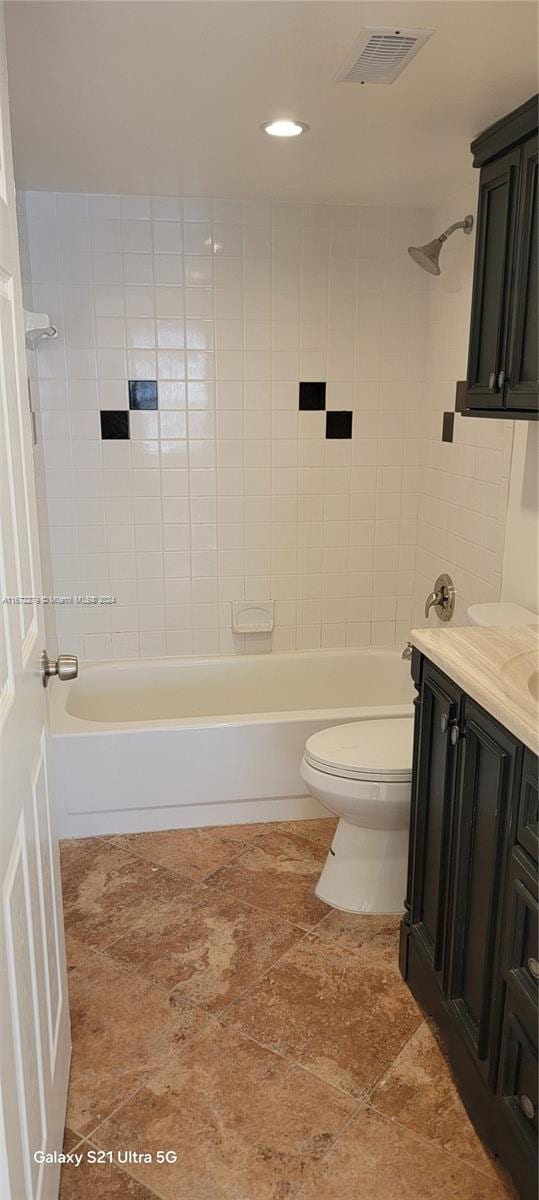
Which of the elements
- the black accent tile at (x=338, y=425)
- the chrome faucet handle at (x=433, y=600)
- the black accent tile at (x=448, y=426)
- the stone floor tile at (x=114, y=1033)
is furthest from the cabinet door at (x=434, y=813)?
the black accent tile at (x=338, y=425)

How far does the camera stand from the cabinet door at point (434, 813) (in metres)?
1.78

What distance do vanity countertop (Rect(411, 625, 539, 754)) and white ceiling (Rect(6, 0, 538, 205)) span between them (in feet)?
4.12

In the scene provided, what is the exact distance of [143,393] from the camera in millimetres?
3262

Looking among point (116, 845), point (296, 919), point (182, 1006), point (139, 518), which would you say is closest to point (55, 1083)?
point (182, 1006)

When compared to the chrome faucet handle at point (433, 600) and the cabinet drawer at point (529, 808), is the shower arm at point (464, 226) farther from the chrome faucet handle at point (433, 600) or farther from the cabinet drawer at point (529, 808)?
the cabinet drawer at point (529, 808)

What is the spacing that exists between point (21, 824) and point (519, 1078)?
972mm

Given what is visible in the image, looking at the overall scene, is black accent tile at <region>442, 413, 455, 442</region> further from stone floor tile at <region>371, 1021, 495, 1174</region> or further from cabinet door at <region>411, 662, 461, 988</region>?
stone floor tile at <region>371, 1021, 495, 1174</region>

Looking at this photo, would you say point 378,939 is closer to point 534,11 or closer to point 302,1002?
point 302,1002

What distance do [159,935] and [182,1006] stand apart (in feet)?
0.96

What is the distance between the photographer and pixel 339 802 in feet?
7.66

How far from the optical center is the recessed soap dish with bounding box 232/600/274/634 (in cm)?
352

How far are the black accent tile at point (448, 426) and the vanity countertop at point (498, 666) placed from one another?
50.7 inches

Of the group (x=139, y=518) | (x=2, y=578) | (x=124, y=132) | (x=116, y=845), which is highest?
(x=124, y=132)

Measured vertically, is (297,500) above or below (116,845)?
above
